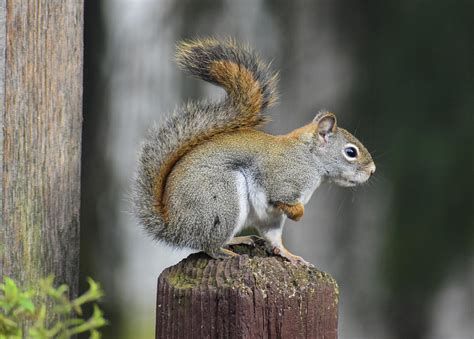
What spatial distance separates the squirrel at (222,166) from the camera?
2.22 m

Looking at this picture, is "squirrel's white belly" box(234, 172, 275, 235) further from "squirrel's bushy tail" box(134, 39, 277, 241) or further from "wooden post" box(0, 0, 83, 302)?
"wooden post" box(0, 0, 83, 302)

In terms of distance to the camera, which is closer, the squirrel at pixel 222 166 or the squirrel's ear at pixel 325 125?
the squirrel at pixel 222 166

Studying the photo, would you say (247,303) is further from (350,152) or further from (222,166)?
(350,152)

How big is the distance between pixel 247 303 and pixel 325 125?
1.16m

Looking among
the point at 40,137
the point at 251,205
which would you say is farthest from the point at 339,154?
the point at 40,137

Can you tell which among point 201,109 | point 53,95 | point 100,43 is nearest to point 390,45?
point 100,43

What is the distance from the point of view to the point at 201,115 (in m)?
2.33

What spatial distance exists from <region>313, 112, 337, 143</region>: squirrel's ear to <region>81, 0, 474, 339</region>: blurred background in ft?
4.05

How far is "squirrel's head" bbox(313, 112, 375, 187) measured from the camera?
267 cm

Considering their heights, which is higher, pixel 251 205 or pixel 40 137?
pixel 40 137

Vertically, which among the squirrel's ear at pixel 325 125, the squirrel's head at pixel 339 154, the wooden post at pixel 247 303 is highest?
the squirrel's ear at pixel 325 125

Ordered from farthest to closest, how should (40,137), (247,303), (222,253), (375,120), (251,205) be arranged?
(375,120) < (251,205) < (222,253) < (40,137) < (247,303)

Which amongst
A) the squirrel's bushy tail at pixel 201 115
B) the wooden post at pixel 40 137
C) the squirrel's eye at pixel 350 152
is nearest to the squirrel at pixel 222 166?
the squirrel's bushy tail at pixel 201 115

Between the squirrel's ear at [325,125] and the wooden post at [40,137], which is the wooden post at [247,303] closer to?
the wooden post at [40,137]
